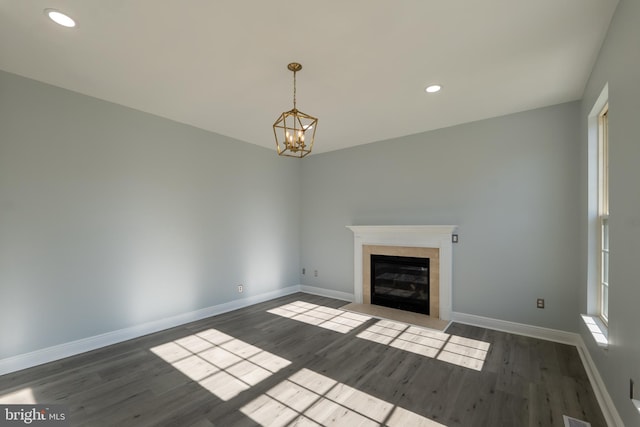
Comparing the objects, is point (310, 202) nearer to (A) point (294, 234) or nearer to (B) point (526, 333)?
(A) point (294, 234)

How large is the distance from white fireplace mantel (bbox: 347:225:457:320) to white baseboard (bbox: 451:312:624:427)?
0.36 meters

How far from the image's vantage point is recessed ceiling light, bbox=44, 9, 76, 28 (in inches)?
75.2

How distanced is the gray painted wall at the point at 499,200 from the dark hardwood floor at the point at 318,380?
54 centimetres

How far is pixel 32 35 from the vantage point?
2.14 meters

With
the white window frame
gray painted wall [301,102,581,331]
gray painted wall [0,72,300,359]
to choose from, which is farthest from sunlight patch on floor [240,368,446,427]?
gray painted wall [301,102,581,331]

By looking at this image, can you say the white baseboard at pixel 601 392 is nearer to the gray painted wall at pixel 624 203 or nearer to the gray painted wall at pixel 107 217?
the gray painted wall at pixel 624 203

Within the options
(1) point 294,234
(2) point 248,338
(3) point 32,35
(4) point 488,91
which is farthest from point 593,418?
(3) point 32,35

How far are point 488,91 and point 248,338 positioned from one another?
389cm

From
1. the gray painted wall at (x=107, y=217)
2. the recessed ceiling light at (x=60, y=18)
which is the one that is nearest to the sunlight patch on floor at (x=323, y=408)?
the gray painted wall at (x=107, y=217)

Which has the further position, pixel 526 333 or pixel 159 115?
pixel 159 115

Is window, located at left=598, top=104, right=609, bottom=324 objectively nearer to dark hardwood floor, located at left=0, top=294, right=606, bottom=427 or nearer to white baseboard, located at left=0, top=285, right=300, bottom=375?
dark hardwood floor, located at left=0, top=294, right=606, bottom=427

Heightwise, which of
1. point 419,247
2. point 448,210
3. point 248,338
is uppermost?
point 448,210

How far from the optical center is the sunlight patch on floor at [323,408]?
199 centimetres

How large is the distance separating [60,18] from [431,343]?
440cm
